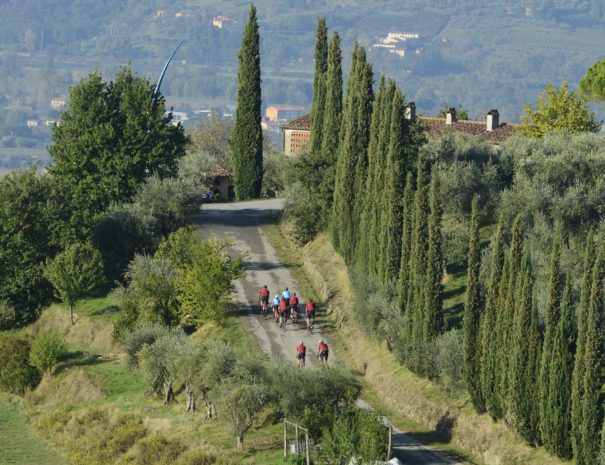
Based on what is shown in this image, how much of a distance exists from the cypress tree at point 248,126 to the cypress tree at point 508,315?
150 ft

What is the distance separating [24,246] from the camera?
62.9 meters

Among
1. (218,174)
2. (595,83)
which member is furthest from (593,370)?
(218,174)

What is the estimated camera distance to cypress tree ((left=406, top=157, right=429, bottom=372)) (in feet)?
153

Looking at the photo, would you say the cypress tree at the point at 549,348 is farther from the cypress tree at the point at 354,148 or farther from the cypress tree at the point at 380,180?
the cypress tree at the point at 354,148

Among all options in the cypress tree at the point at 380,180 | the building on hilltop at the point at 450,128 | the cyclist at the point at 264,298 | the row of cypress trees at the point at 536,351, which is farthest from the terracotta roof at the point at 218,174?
Answer: the row of cypress trees at the point at 536,351

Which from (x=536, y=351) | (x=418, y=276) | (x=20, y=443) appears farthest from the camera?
(x=20, y=443)

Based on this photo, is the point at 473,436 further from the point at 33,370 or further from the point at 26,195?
the point at 26,195

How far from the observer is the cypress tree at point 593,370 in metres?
36.2

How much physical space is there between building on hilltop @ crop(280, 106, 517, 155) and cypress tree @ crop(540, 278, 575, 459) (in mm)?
49758

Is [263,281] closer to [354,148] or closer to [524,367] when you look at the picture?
[354,148]

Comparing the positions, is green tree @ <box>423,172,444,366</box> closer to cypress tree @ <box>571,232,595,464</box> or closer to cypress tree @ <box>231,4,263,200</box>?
cypress tree @ <box>571,232,595,464</box>

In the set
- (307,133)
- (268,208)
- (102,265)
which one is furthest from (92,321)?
(307,133)

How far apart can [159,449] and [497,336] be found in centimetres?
1030

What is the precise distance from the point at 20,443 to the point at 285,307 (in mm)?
10909
